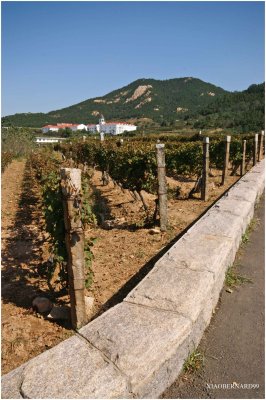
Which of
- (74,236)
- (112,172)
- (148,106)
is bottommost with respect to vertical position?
(74,236)

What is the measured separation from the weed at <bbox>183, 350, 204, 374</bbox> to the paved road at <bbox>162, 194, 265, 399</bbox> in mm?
39

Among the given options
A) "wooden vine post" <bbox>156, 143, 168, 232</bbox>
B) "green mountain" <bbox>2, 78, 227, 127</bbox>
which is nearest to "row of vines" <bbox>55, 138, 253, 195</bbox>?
"wooden vine post" <bbox>156, 143, 168, 232</bbox>

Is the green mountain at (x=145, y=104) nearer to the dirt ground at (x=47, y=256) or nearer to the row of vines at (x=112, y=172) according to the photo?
the row of vines at (x=112, y=172)

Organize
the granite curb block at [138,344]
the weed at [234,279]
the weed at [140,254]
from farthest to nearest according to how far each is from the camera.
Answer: the weed at [140,254] → the weed at [234,279] → the granite curb block at [138,344]

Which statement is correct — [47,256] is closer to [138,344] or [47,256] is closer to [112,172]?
[138,344]

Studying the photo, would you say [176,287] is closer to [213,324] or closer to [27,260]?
[213,324]

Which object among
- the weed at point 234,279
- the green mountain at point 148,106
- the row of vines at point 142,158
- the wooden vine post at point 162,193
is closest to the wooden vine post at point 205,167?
the row of vines at point 142,158

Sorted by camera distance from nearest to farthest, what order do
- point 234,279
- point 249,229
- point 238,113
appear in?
1. point 234,279
2. point 249,229
3. point 238,113

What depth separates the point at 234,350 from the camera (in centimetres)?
271

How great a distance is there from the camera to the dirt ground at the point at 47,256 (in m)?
3.11

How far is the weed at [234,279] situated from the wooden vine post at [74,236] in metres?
1.79

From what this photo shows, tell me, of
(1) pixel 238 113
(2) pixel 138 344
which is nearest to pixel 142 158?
(2) pixel 138 344

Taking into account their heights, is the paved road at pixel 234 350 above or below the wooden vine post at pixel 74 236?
below

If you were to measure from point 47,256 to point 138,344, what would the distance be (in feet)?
10.4
